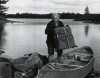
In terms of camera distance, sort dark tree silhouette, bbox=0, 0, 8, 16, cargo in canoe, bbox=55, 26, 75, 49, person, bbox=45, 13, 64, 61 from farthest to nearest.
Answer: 1. dark tree silhouette, bbox=0, 0, 8, 16
2. person, bbox=45, 13, 64, 61
3. cargo in canoe, bbox=55, 26, 75, 49

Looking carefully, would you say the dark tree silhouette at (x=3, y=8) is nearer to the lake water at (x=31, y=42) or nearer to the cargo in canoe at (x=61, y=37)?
the lake water at (x=31, y=42)

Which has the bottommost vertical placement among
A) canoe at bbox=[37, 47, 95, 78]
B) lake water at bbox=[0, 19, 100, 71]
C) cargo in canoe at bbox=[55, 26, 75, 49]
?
lake water at bbox=[0, 19, 100, 71]

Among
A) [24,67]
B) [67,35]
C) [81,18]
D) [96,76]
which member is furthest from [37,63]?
[81,18]

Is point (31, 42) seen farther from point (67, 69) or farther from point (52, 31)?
point (67, 69)

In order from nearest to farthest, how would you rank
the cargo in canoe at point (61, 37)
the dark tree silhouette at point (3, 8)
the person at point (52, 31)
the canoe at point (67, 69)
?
1. the canoe at point (67, 69)
2. the cargo in canoe at point (61, 37)
3. the person at point (52, 31)
4. the dark tree silhouette at point (3, 8)

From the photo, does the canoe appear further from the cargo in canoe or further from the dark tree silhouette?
the dark tree silhouette

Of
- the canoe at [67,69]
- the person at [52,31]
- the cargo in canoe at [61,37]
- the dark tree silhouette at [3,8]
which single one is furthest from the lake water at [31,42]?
the dark tree silhouette at [3,8]

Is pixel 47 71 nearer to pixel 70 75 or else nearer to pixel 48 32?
pixel 70 75

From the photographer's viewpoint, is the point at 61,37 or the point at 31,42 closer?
the point at 61,37

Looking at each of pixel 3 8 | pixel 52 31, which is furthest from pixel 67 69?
pixel 3 8

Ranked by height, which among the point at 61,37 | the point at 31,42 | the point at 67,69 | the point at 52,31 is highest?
the point at 52,31

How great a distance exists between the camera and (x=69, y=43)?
35.2ft

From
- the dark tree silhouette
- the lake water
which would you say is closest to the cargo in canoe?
the lake water

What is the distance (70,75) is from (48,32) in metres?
2.25
